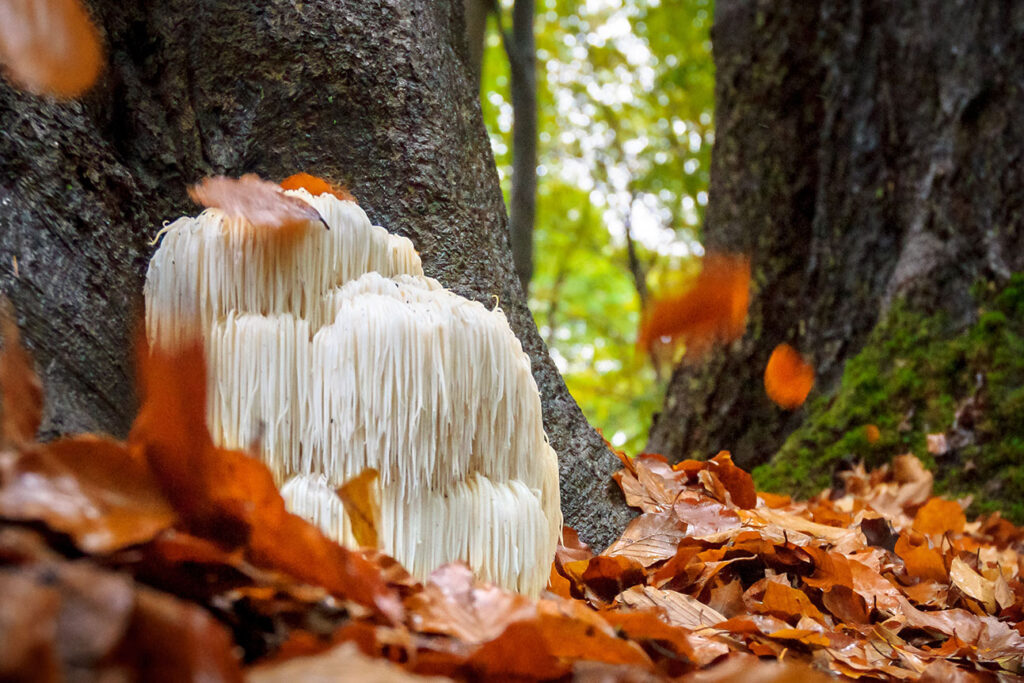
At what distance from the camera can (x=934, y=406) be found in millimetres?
3555

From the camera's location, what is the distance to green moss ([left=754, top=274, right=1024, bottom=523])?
3.29m

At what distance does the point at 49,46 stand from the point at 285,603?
145 cm

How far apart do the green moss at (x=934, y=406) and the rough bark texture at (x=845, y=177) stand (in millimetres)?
156

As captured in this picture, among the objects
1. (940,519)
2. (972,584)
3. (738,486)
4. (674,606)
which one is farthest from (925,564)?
(674,606)

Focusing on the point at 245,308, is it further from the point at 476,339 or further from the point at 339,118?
the point at 339,118

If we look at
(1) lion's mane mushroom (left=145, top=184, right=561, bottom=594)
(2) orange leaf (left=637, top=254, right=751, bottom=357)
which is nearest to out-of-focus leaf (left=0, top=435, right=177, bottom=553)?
(1) lion's mane mushroom (left=145, top=184, right=561, bottom=594)

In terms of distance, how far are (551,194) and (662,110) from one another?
74.7 inches

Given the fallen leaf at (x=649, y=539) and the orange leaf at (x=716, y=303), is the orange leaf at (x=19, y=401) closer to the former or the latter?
the fallen leaf at (x=649, y=539)

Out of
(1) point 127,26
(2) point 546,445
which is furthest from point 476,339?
(1) point 127,26

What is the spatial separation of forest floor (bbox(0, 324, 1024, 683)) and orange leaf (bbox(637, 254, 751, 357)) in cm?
291

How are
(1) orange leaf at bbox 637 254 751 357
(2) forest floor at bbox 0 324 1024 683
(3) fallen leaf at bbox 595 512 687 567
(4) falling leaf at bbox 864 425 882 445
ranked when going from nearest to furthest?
(2) forest floor at bbox 0 324 1024 683, (3) fallen leaf at bbox 595 512 687 567, (4) falling leaf at bbox 864 425 882 445, (1) orange leaf at bbox 637 254 751 357

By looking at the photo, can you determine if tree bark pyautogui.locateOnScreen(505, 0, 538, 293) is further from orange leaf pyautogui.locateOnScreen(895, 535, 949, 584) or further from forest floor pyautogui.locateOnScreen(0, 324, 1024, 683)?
forest floor pyautogui.locateOnScreen(0, 324, 1024, 683)

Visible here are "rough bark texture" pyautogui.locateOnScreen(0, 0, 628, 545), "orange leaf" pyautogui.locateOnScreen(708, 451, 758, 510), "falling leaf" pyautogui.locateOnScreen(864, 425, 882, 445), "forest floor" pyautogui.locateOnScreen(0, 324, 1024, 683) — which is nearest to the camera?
"forest floor" pyautogui.locateOnScreen(0, 324, 1024, 683)

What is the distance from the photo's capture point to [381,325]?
126cm
